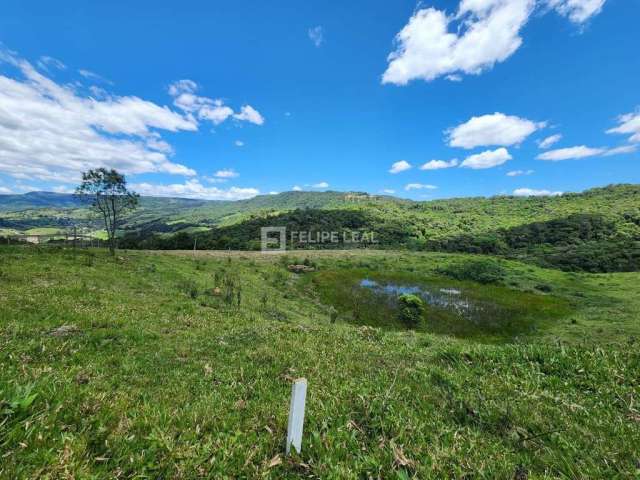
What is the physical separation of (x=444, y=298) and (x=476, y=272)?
24.4 metres

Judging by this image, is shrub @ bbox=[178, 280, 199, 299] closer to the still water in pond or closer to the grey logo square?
the still water in pond

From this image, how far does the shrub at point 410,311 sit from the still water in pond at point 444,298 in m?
3.76

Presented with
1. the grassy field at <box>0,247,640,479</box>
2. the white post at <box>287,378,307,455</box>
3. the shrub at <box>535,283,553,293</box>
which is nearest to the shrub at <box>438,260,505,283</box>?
the shrub at <box>535,283,553,293</box>

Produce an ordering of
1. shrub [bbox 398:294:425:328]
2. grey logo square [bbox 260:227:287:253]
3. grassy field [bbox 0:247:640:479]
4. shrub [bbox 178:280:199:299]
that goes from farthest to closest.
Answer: grey logo square [bbox 260:227:287:253], shrub [bbox 398:294:425:328], shrub [bbox 178:280:199:299], grassy field [bbox 0:247:640:479]

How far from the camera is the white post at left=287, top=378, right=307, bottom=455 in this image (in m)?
3.14

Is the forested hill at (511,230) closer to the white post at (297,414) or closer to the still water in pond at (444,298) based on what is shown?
the still water in pond at (444,298)

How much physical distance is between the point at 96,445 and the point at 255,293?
2721 cm

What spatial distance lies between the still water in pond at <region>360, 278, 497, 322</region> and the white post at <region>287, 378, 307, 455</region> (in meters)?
38.9

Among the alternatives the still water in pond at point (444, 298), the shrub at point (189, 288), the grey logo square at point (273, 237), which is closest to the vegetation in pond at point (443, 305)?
the still water in pond at point (444, 298)

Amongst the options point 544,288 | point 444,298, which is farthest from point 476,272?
point 444,298

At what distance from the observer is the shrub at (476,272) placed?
2397 inches

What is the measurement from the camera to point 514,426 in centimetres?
439

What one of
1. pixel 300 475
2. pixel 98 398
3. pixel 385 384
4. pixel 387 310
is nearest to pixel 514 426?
pixel 385 384

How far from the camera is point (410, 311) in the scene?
3481cm
